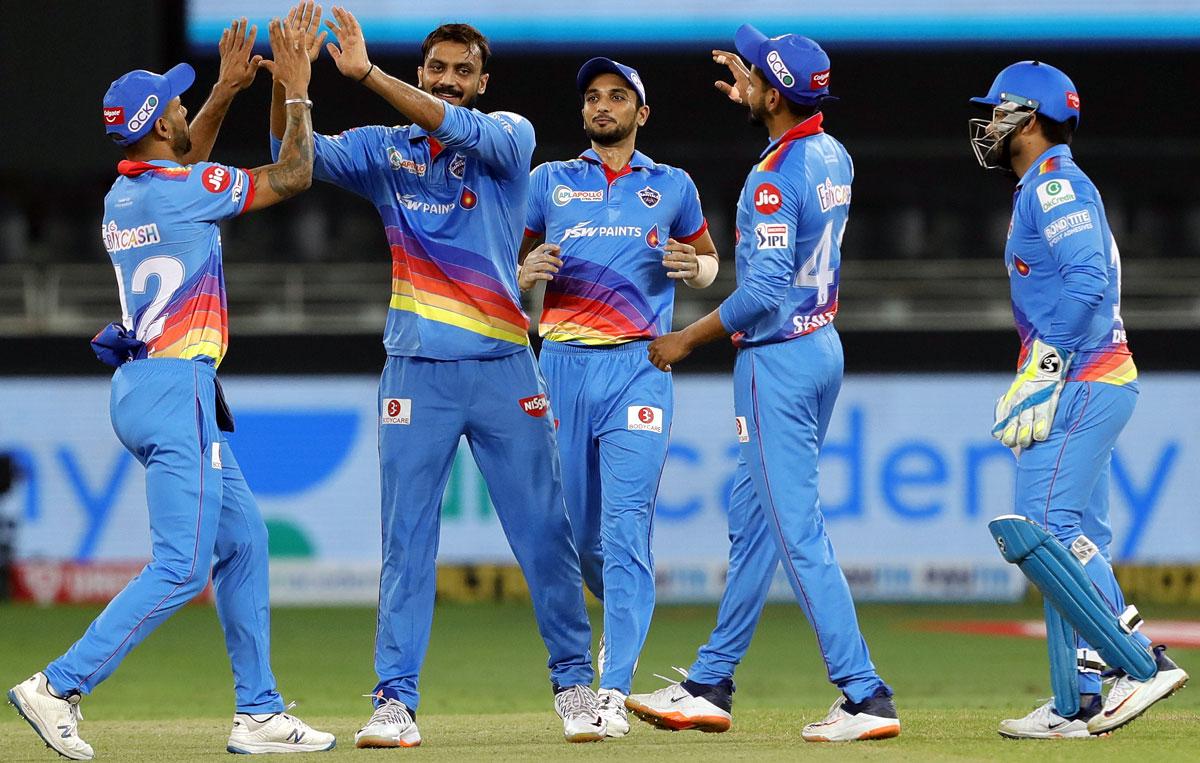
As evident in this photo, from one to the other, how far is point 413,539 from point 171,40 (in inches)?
526

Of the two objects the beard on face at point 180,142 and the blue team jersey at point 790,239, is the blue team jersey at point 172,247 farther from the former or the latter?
the blue team jersey at point 790,239

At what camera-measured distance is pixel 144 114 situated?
5711mm

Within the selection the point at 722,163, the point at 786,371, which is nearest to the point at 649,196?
the point at 786,371

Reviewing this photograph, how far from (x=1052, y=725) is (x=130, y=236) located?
11.8 ft

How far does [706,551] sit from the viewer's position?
51.1 feet

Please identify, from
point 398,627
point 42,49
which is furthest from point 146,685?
point 42,49

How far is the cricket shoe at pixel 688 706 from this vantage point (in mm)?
5902

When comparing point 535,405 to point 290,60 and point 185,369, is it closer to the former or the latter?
point 185,369

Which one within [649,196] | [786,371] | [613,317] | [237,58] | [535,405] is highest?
[237,58]

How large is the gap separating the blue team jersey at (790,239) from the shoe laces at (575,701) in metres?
1.39

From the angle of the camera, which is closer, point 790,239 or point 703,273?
point 790,239

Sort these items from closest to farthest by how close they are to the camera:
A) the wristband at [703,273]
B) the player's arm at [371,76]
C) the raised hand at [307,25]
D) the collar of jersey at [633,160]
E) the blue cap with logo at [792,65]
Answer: the player's arm at [371,76], the raised hand at [307,25], the blue cap with logo at [792,65], the wristband at [703,273], the collar of jersey at [633,160]

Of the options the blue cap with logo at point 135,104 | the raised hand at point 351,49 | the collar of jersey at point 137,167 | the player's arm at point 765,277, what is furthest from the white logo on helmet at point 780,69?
the collar of jersey at point 137,167

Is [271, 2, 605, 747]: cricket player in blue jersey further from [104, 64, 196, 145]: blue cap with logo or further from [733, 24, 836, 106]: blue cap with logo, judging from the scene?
[733, 24, 836, 106]: blue cap with logo
